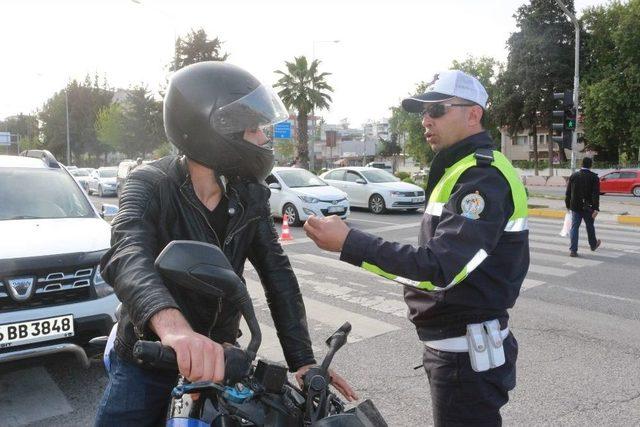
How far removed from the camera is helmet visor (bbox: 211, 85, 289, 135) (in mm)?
1763

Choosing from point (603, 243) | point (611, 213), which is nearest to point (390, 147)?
point (611, 213)

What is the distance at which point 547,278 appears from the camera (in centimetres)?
788

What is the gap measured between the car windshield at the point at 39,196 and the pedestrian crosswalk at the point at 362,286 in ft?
6.61

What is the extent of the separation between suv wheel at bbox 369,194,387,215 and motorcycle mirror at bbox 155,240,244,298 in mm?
15107

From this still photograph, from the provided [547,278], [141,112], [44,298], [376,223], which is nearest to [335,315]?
[44,298]

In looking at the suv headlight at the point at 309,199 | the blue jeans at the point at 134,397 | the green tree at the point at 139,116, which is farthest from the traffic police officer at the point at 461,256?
the green tree at the point at 139,116

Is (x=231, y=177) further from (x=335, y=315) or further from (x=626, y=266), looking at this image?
(x=626, y=266)

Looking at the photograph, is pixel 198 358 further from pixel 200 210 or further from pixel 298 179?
pixel 298 179

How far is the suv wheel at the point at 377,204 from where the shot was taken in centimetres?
1634

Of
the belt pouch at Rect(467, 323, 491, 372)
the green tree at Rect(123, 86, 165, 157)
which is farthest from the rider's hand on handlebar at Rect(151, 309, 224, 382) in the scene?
the green tree at Rect(123, 86, 165, 157)

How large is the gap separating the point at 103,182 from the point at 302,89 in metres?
17.0

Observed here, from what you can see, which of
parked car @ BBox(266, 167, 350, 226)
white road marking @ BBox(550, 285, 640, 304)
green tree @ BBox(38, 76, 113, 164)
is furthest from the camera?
green tree @ BBox(38, 76, 113, 164)

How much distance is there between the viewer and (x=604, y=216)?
686 inches

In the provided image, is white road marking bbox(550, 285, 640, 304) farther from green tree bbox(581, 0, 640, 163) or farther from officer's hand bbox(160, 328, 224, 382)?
green tree bbox(581, 0, 640, 163)
